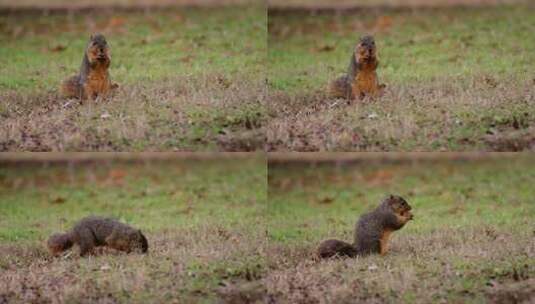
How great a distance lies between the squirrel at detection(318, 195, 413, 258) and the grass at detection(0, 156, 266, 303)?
611 millimetres

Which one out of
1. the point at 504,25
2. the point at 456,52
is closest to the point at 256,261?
the point at 456,52

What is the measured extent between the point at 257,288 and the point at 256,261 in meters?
0.24

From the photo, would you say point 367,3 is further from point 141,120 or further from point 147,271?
point 147,271

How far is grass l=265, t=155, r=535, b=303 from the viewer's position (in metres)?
8.47

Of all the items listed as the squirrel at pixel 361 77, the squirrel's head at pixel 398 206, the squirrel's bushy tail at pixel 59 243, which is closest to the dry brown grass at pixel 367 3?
the squirrel at pixel 361 77

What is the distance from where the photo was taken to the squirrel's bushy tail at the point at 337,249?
8.88 m

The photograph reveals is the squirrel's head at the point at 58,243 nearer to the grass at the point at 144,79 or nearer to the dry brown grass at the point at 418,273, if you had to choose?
the grass at the point at 144,79

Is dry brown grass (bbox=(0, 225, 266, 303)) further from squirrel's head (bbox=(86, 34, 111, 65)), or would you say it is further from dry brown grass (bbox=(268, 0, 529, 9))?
dry brown grass (bbox=(268, 0, 529, 9))

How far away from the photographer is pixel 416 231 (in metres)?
9.52

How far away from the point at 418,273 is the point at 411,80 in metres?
1.91

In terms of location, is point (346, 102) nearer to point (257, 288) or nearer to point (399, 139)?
point (399, 139)

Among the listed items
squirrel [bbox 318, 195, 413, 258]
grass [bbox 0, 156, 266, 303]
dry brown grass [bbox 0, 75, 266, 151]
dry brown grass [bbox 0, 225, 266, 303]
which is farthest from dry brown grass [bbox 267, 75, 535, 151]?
dry brown grass [bbox 0, 225, 266, 303]

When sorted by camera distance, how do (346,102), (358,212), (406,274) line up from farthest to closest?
(358,212), (346,102), (406,274)

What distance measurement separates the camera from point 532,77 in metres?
9.49
